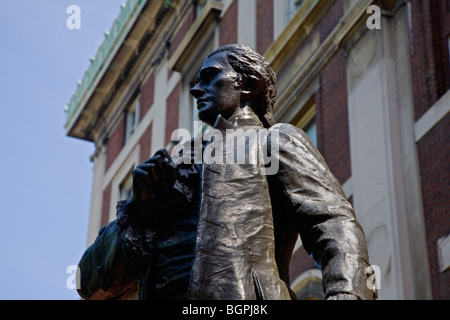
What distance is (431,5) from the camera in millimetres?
15992

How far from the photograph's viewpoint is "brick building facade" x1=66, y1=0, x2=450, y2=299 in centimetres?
1438

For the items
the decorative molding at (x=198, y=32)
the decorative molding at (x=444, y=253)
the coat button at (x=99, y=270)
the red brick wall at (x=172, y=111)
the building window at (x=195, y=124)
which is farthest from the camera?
the red brick wall at (x=172, y=111)

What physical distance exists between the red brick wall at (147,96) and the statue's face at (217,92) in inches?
924

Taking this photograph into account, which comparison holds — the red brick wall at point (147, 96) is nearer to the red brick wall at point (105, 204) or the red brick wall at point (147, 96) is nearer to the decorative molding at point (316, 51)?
the red brick wall at point (105, 204)

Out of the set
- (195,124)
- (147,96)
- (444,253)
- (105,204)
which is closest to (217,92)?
(444,253)

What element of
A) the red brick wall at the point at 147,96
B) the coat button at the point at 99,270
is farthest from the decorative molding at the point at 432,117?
the red brick wall at the point at 147,96

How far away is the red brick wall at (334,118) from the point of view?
16.9 metres

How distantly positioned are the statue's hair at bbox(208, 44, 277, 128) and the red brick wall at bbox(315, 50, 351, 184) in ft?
37.1

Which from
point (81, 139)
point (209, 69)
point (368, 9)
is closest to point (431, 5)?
point (368, 9)

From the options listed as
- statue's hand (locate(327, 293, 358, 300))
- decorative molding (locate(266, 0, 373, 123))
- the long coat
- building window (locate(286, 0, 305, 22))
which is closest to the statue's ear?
the long coat

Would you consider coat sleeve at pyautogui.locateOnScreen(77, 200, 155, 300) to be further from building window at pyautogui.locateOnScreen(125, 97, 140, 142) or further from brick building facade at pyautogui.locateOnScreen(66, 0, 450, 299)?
building window at pyautogui.locateOnScreen(125, 97, 140, 142)

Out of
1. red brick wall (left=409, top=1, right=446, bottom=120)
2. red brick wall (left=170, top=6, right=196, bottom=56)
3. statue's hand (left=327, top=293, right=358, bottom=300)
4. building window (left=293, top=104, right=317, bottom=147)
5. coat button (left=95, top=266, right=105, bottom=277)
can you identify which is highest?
red brick wall (left=170, top=6, right=196, bottom=56)
